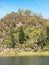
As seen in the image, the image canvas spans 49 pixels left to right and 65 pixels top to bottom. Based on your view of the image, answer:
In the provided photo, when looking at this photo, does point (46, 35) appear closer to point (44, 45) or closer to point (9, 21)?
point (44, 45)

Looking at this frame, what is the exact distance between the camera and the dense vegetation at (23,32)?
141125 mm

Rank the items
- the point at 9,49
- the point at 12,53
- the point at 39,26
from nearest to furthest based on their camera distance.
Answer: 1. the point at 12,53
2. the point at 9,49
3. the point at 39,26

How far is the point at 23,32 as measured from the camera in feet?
482

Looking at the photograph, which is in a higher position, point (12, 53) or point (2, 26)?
point (2, 26)

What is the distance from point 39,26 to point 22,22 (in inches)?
612

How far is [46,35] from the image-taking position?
460ft

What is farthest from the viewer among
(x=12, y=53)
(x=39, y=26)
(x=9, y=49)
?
(x=39, y=26)

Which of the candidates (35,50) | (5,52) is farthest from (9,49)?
(35,50)

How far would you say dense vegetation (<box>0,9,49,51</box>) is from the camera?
5556 inches

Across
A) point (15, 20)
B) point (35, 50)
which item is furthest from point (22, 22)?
point (35, 50)

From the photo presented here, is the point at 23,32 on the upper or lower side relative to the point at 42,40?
upper

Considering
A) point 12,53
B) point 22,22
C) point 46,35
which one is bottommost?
point 12,53

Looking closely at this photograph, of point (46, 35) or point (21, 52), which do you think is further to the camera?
point (46, 35)

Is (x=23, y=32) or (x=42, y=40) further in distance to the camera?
(x=23, y=32)
